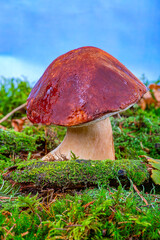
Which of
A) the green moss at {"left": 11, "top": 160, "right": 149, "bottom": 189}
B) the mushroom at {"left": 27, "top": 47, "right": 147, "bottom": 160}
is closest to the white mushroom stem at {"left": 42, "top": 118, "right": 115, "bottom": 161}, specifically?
the mushroom at {"left": 27, "top": 47, "right": 147, "bottom": 160}

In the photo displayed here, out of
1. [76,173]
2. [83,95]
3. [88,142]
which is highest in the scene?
[83,95]

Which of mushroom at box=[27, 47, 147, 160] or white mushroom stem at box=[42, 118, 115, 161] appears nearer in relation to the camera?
mushroom at box=[27, 47, 147, 160]

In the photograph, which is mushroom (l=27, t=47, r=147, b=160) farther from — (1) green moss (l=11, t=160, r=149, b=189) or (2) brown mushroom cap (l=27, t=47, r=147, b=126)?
(1) green moss (l=11, t=160, r=149, b=189)

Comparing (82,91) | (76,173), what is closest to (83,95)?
(82,91)

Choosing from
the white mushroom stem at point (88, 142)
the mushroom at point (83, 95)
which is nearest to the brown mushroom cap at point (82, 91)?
the mushroom at point (83, 95)

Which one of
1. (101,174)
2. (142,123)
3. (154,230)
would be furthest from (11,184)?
(142,123)

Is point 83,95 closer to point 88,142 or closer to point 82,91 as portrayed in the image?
point 82,91
